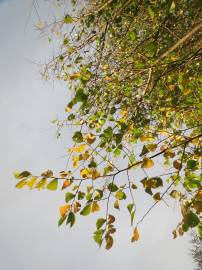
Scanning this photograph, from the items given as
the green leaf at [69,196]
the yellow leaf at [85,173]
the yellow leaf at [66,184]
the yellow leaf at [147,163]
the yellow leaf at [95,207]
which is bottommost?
the yellow leaf at [95,207]

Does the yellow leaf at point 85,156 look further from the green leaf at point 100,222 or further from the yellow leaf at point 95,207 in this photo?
the green leaf at point 100,222

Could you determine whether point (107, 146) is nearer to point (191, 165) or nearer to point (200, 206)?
point (191, 165)

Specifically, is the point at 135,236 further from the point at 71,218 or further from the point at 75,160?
A: the point at 75,160

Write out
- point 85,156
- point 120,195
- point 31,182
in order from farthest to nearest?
1. point 85,156
2. point 120,195
3. point 31,182

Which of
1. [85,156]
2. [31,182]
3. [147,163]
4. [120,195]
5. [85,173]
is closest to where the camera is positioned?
[31,182]

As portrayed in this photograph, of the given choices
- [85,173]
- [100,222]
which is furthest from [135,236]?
[85,173]

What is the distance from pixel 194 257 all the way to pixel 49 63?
35.3 m

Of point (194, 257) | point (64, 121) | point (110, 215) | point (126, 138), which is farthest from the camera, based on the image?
point (194, 257)

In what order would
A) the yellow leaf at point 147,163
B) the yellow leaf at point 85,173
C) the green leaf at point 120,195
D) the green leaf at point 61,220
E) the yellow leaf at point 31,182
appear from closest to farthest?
1. the green leaf at point 61,220
2. the yellow leaf at point 31,182
3. the yellow leaf at point 147,163
4. the green leaf at point 120,195
5. the yellow leaf at point 85,173

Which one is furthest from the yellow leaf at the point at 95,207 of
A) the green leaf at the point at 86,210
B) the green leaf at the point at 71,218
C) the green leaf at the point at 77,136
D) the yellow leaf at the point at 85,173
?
the green leaf at the point at 77,136

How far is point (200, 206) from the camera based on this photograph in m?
2.32

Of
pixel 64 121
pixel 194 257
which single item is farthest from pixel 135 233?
pixel 194 257

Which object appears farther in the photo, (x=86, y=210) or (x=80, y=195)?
(x=80, y=195)

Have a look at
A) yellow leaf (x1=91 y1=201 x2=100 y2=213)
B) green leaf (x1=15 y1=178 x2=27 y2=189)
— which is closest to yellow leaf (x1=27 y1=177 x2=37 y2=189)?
green leaf (x1=15 y1=178 x2=27 y2=189)
